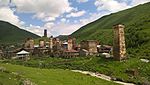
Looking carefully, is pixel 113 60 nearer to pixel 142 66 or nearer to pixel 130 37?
pixel 142 66

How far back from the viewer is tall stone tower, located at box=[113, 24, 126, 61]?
57.8 metres

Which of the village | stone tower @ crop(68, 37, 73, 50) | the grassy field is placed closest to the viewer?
the grassy field

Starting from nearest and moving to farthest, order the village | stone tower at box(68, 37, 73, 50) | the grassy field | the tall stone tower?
1. the grassy field
2. the tall stone tower
3. the village
4. stone tower at box(68, 37, 73, 50)

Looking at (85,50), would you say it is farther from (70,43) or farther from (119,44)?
(119,44)

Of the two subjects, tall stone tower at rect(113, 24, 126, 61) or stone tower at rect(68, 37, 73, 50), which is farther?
stone tower at rect(68, 37, 73, 50)

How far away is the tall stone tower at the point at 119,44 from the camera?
5781 centimetres

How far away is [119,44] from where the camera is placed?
192ft

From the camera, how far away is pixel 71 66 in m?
61.8

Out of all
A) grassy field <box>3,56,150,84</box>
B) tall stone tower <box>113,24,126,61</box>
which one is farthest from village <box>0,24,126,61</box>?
grassy field <box>3,56,150,84</box>

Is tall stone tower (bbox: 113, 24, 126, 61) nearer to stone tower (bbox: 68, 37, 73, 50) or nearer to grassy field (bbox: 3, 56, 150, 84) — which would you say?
grassy field (bbox: 3, 56, 150, 84)

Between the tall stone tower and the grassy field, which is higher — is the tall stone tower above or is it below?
above

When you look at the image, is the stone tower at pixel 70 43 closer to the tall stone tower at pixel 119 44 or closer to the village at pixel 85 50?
the village at pixel 85 50

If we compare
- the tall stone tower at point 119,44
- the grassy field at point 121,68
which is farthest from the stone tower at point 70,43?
the tall stone tower at point 119,44

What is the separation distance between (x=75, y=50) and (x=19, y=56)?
17.5m
